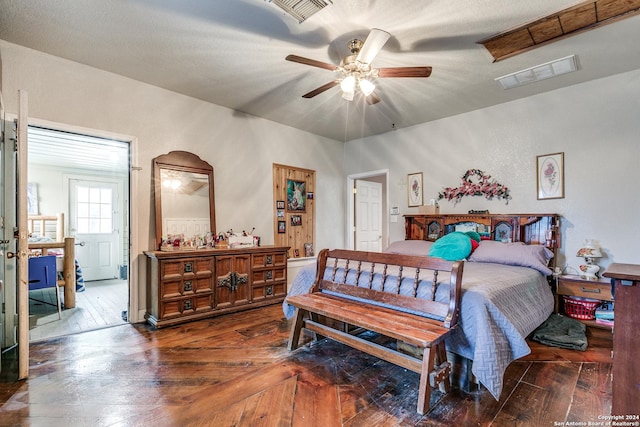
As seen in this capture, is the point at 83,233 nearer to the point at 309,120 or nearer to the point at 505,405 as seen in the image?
the point at 309,120

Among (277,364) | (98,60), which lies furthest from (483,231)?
(98,60)

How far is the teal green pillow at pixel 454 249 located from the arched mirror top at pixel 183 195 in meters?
2.76

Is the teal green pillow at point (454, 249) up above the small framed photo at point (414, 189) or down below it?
below

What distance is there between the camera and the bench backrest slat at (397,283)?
75.9 inches

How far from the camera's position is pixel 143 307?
3375 millimetres

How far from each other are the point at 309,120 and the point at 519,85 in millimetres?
2676

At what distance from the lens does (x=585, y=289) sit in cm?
307

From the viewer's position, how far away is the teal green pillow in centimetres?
331

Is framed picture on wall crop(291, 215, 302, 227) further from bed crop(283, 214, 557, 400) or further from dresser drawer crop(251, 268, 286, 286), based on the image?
bed crop(283, 214, 557, 400)

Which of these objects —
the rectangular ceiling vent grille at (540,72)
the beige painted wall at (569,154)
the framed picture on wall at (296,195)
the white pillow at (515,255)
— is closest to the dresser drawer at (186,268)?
the framed picture on wall at (296,195)

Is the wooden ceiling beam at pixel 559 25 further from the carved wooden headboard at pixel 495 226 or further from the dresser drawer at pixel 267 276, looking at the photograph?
the dresser drawer at pixel 267 276

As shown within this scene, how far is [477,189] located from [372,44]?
9.04ft

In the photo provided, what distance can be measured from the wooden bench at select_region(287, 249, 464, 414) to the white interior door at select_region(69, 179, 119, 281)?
5536mm

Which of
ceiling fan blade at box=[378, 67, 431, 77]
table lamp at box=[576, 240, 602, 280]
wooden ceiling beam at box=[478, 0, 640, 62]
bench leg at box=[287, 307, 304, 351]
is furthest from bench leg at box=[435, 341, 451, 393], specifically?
wooden ceiling beam at box=[478, 0, 640, 62]
